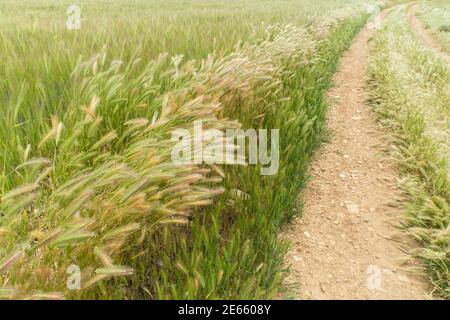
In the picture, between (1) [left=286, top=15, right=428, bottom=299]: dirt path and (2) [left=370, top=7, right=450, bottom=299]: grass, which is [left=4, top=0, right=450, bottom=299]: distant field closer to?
(2) [left=370, top=7, right=450, bottom=299]: grass

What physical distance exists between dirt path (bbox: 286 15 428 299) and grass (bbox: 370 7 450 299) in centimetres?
14

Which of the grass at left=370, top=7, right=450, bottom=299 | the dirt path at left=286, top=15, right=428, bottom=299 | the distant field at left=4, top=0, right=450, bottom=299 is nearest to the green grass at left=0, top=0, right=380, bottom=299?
the distant field at left=4, top=0, right=450, bottom=299

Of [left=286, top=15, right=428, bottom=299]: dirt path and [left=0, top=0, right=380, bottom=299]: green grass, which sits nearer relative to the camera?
[left=0, top=0, right=380, bottom=299]: green grass

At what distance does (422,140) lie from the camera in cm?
354

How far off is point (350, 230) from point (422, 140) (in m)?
1.86

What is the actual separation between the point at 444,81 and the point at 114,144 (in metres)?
6.04

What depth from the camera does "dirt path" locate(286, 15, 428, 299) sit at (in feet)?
6.03

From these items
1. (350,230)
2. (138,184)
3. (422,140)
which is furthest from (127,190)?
(422,140)

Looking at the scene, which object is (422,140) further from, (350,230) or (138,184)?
(138,184)

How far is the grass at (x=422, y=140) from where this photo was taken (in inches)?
85.4

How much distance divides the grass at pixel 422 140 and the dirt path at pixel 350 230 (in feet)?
0.47

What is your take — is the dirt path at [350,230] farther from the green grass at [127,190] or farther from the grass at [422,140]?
the green grass at [127,190]

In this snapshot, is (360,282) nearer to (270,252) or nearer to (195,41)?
(270,252)
